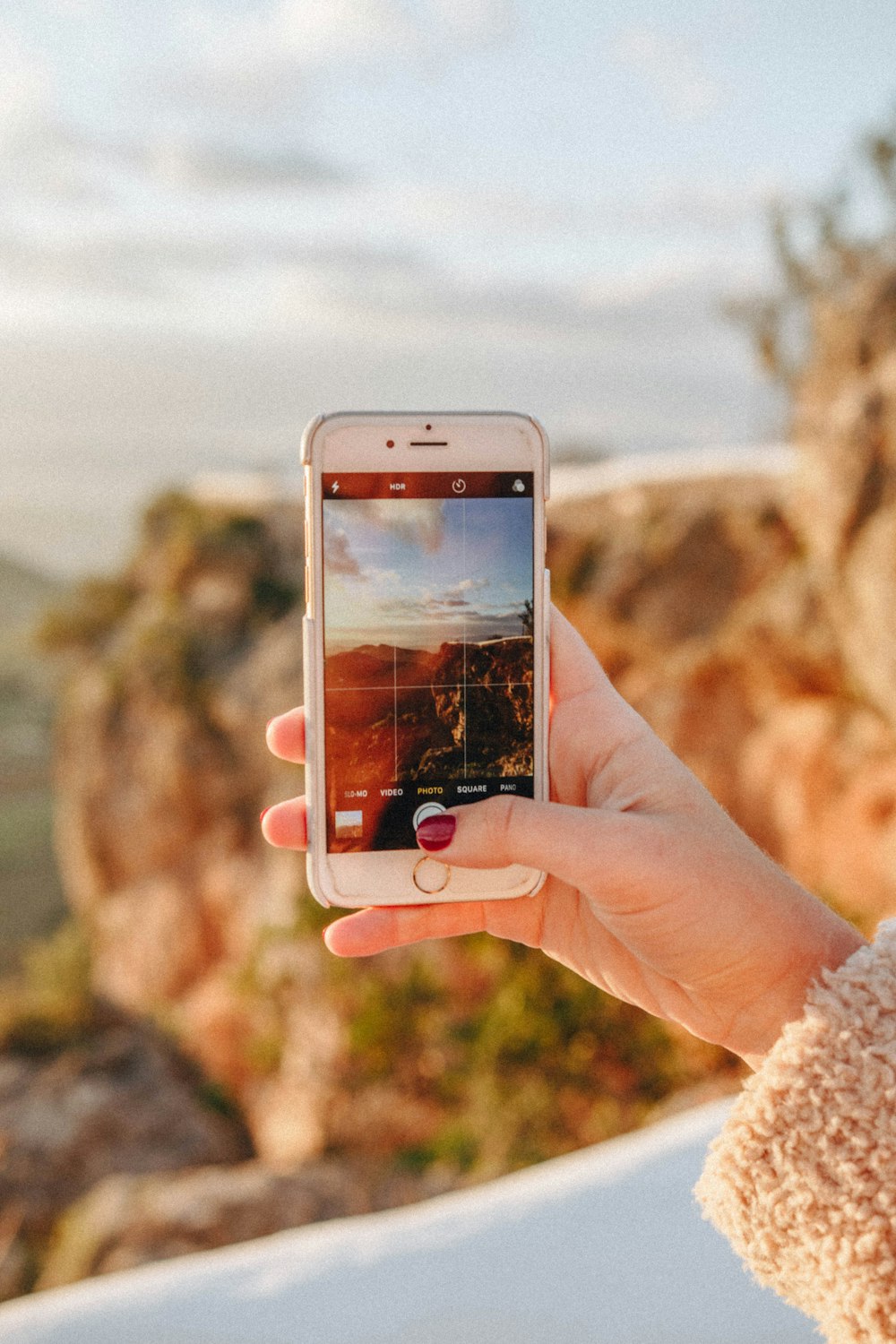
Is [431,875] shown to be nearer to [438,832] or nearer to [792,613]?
[438,832]

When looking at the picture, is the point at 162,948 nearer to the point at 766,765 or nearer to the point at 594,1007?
the point at 594,1007

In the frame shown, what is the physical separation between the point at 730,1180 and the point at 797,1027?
0.49ft

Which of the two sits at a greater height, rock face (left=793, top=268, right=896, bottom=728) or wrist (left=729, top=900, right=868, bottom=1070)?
rock face (left=793, top=268, right=896, bottom=728)

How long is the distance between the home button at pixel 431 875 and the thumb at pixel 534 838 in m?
0.06

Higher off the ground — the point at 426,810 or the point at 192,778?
the point at 426,810

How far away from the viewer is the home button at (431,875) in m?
1.31

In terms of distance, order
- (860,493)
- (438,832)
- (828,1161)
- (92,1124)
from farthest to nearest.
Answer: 1. (92,1124)
2. (860,493)
3. (438,832)
4. (828,1161)

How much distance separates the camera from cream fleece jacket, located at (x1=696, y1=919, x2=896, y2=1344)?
0.89 metres

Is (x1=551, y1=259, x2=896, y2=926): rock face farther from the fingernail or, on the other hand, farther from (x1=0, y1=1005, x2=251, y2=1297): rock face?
(x1=0, y1=1005, x2=251, y2=1297): rock face

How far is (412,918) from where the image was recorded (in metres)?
1.34

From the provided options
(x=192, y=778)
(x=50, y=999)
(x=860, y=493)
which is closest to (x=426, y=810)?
(x=860, y=493)

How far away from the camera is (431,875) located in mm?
1313

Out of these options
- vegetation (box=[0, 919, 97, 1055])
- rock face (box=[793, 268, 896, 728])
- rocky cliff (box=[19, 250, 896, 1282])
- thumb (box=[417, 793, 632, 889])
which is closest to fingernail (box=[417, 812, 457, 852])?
thumb (box=[417, 793, 632, 889])

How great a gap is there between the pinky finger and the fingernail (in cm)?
16
